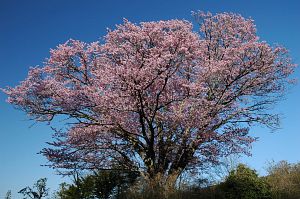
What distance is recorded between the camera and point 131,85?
14258mm

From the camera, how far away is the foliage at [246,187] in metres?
14.4

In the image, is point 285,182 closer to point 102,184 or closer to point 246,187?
point 246,187

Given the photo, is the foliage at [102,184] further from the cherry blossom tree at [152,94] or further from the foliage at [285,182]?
the foliage at [285,182]

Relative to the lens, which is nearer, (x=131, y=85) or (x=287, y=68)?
(x=131, y=85)

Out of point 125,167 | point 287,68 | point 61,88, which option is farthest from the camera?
point 287,68

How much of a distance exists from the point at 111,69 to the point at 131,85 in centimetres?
129

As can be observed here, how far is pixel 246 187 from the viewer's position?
1456 centimetres

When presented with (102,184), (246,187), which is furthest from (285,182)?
(102,184)

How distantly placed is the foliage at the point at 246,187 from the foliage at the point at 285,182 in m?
0.78

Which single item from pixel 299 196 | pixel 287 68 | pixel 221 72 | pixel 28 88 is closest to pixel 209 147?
pixel 221 72

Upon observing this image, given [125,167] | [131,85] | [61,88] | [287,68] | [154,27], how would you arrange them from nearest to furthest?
[131,85], [154,27], [61,88], [125,167], [287,68]

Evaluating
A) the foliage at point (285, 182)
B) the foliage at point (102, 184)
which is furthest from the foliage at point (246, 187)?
the foliage at point (102, 184)

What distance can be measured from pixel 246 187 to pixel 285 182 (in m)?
3.19

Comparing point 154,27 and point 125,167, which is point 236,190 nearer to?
point 125,167
